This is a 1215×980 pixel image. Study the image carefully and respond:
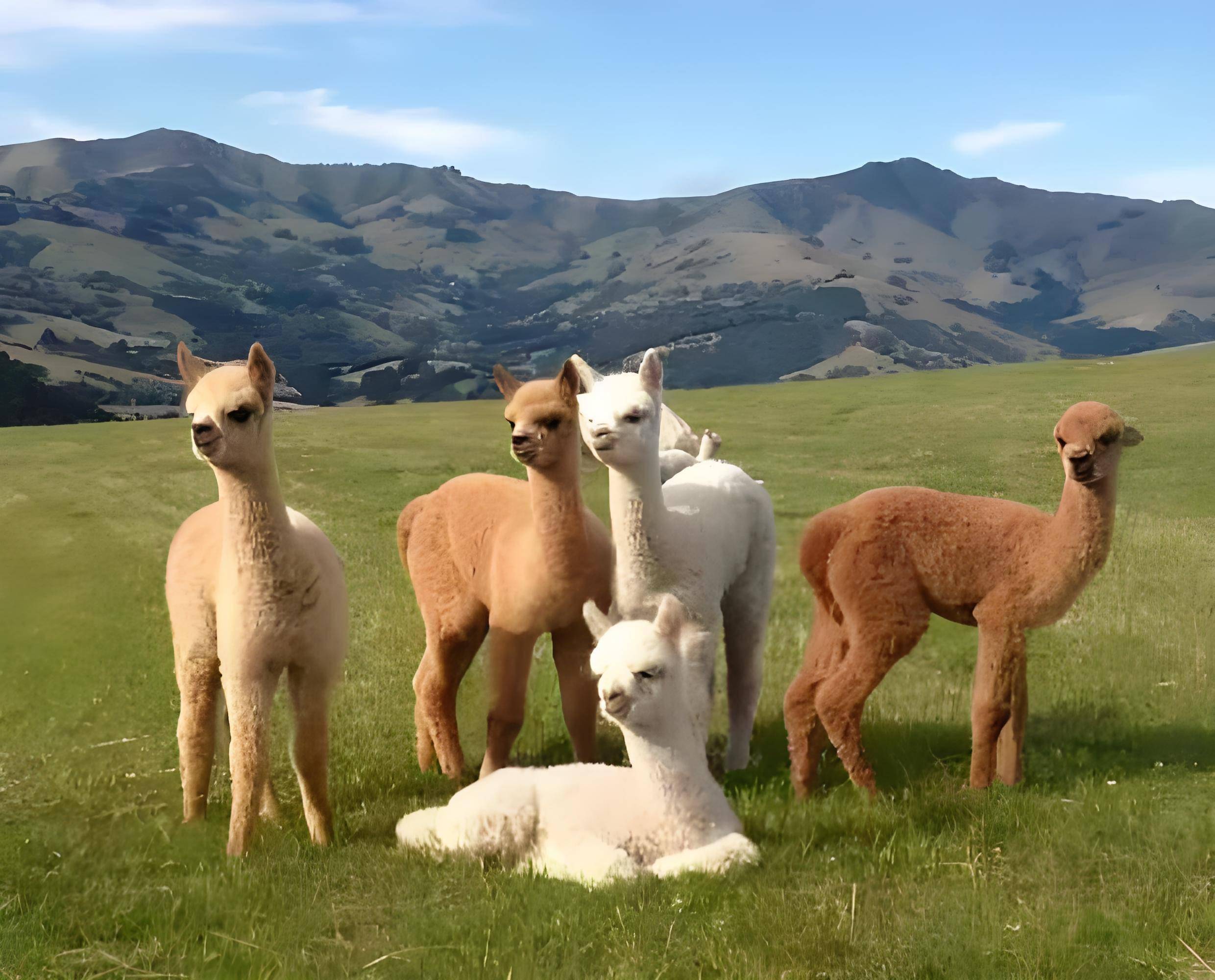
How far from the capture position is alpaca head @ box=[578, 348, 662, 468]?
5.89m

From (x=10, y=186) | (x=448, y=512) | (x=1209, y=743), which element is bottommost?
(x=1209, y=743)

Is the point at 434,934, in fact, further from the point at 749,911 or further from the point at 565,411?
the point at 565,411

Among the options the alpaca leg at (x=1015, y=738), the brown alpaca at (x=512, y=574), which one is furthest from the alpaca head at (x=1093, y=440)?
the brown alpaca at (x=512, y=574)

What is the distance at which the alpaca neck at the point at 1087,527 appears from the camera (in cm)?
625

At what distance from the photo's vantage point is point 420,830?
596 cm

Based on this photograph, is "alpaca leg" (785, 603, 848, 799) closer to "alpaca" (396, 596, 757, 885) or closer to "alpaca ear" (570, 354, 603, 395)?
"alpaca" (396, 596, 757, 885)

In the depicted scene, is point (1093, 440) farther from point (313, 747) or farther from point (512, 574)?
point (313, 747)

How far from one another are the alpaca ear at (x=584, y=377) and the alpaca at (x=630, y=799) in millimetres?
1248

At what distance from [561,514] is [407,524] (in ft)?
5.42

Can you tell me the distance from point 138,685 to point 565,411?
493 cm


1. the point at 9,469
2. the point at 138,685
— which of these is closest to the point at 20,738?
the point at 138,685

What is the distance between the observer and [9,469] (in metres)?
17.4

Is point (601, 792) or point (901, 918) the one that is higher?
point (601, 792)

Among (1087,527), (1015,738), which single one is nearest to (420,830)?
(1015,738)
